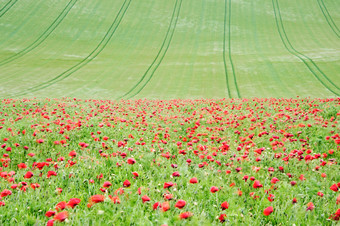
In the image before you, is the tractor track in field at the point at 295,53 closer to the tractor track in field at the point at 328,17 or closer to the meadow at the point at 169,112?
the meadow at the point at 169,112

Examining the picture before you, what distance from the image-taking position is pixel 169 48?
4819 cm

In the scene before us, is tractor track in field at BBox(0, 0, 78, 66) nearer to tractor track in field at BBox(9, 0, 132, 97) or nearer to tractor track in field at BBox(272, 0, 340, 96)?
tractor track in field at BBox(9, 0, 132, 97)

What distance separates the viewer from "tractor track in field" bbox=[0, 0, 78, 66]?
40.6m

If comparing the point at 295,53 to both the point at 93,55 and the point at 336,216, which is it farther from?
the point at 336,216

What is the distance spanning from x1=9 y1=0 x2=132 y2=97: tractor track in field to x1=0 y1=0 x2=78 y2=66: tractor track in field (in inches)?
411

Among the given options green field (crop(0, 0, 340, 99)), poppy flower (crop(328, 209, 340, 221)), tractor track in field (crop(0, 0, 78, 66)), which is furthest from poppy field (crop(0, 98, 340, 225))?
tractor track in field (crop(0, 0, 78, 66))

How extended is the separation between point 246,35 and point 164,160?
5416cm

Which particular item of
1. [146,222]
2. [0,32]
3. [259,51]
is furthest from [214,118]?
[0,32]

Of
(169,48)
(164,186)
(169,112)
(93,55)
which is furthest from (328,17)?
(164,186)

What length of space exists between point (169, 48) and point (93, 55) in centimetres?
1400

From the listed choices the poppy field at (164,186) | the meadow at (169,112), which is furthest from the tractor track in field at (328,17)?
the poppy field at (164,186)

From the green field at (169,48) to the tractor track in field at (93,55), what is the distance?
0.50 ft

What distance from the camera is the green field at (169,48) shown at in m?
29.4

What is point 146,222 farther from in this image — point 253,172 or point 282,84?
point 282,84
